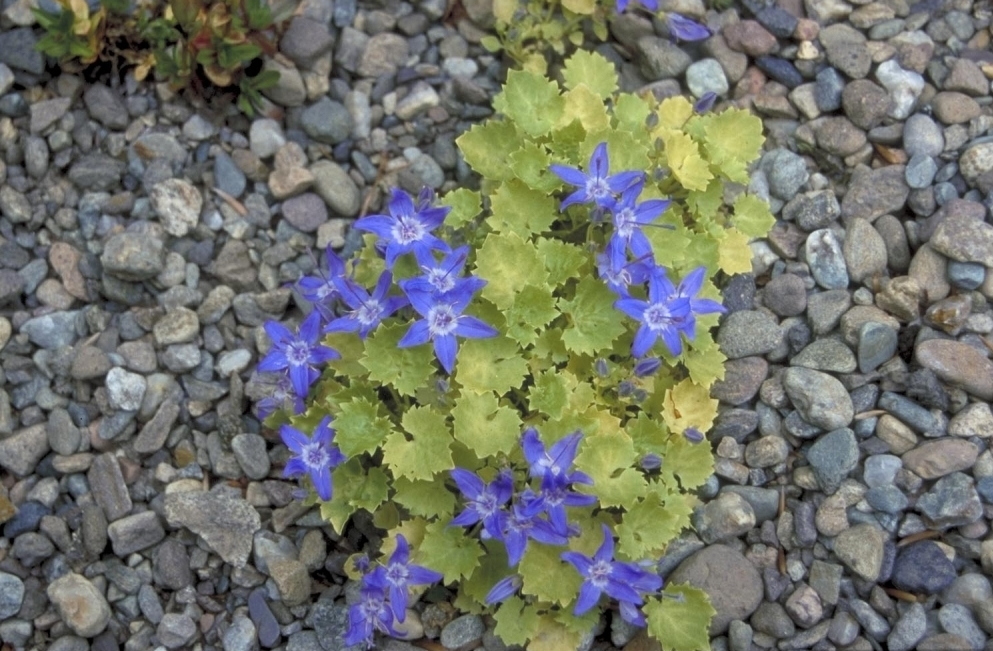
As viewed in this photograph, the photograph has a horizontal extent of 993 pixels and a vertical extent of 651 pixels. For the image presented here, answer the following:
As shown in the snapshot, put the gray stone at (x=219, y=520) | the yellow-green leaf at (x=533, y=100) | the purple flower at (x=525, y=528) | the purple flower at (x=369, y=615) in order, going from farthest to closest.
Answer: the yellow-green leaf at (x=533, y=100) < the gray stone at (x=219, y=520) < the purple flower at (x=369, y=615) < the purple flower at (x=525, y=528)

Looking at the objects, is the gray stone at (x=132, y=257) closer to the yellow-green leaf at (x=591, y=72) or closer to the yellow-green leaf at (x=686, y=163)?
the yellow-green leaf at (x=591, y=72)

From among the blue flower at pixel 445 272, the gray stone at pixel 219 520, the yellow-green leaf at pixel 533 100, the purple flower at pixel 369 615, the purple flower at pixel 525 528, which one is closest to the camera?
the purple flower at pixel 525 528

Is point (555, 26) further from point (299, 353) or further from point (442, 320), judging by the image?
point (299, 353)

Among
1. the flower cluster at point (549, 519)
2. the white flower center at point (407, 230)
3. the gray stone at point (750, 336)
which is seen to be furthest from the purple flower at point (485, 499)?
the gray stone at point (750, 336)

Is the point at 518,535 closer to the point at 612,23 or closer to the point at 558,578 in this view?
the point at 558,578

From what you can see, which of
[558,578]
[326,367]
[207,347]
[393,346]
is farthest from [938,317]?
[207,347]

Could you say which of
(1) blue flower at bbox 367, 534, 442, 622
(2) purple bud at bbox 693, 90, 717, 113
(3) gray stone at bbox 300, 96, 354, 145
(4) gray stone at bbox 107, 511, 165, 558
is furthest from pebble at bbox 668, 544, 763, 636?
(3) gray stone at bbox 300, 96, 354, 145

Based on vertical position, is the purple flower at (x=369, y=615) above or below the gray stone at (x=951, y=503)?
below

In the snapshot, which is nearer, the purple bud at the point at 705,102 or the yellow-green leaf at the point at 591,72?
the purple bud at the point at 705,102

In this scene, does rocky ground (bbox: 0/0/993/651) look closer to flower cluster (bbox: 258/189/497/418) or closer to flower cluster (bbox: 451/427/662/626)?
flower cluster (bbox: 451/427/662/626)
